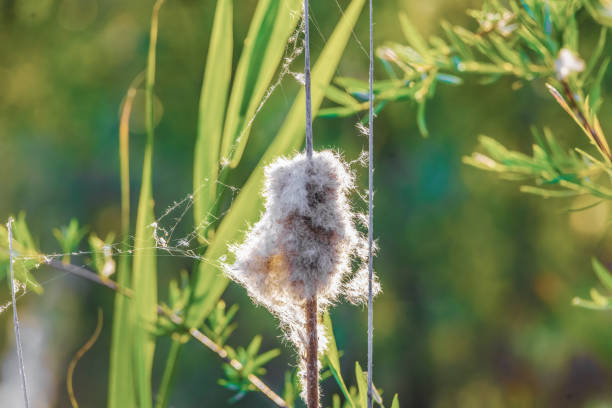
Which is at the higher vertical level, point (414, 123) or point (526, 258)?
point (414, 123)

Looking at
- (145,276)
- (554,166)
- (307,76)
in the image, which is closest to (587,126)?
(554,166)

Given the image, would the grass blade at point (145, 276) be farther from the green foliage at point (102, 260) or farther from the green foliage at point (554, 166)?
the green foliage at point (554, 166)

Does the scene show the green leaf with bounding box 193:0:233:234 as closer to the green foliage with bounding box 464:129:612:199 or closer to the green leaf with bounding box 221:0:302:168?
the green leaf with bounding box 221:0:302:168

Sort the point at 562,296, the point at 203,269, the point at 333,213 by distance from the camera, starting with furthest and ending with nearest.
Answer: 1. the point at 562,296
2. the point at 203,269
3. the point at 333,213

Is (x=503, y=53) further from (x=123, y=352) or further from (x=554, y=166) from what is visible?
(x=123, y=352)

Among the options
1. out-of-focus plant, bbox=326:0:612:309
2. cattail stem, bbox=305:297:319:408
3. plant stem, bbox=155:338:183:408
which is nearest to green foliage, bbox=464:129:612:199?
out-of-focus plant, bbox=326:0:612:309

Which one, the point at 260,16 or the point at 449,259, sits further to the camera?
the point at 449,259

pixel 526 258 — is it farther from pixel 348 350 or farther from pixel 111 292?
pixel 111 292

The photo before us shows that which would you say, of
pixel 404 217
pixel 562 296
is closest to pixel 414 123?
pixel 404 217
